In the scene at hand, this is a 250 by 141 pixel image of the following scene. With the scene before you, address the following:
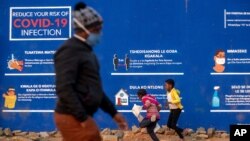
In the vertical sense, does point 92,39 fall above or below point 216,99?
above

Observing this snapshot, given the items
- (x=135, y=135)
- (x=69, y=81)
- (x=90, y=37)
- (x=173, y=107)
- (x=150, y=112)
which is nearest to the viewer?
(x=69, y=81)

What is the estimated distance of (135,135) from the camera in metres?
13.5

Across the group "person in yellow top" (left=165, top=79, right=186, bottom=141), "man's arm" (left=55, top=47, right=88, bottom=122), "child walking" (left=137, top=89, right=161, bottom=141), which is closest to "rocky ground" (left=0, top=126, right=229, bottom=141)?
"person in yellow top" (left=165, top=79, right=186, bottom=141)

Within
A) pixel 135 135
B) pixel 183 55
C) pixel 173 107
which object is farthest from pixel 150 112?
pixel 183 55

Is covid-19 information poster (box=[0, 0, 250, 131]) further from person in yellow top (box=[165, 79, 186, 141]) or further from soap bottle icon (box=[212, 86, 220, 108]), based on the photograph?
person in yellow top (box=[165, 79, 186, 141])

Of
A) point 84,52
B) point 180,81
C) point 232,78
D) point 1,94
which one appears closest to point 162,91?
point 180,81

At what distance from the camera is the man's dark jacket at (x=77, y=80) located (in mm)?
5320

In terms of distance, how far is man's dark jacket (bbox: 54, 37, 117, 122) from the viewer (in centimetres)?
532

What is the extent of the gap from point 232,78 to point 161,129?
76.0 inches

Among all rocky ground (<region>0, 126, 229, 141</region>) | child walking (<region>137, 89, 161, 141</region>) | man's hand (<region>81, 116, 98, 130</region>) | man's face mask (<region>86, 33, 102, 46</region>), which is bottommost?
rocky ground (<region>0, 126, 229, 141</region>)

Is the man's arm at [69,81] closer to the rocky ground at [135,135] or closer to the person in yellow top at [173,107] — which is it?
the person in yellow top at [173,107]

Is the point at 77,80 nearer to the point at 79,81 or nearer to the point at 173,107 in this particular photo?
the point at 79,81

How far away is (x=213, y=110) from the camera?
13562 mm

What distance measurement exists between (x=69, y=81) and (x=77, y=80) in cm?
13
